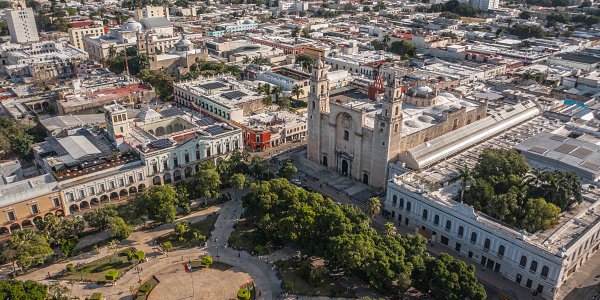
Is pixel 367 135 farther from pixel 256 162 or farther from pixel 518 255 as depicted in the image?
pixel 518 255

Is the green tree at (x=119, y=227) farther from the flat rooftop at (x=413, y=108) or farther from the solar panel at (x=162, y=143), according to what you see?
the flat rooftop at (x=413, y=108)

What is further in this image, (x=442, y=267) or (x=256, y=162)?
(x=256, y=162)

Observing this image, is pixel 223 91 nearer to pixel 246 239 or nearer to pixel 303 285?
pixel 246 239

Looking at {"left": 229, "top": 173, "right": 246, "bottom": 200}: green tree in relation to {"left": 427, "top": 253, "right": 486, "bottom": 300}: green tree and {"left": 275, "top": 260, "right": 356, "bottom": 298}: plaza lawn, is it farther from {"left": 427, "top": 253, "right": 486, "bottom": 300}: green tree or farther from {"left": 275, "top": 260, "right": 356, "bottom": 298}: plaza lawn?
{"left": 427, "top": 253, "right": 486, "bottom": 300}: green tree

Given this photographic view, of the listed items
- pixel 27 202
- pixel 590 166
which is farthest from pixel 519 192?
pixel 27 202

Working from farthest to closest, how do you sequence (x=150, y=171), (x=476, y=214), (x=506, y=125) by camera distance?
(x=506, y=125), (x=150, y=171), (x=476, y=214)

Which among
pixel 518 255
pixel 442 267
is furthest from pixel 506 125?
pixel 442 267

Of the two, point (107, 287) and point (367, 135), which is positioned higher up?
point (367, 135)
